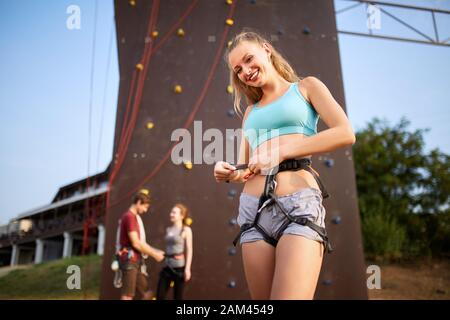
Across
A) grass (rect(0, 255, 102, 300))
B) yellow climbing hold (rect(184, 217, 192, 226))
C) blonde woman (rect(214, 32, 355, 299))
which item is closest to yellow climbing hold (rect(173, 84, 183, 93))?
yellow climbing hold (rect(184, 217, 192, 226))

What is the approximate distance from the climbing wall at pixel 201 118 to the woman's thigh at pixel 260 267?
8.06 ft

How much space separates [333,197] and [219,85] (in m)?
1.69

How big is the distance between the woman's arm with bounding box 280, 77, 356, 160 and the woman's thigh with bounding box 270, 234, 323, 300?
9.9 inches

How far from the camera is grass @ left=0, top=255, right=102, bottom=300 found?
4.54 metres

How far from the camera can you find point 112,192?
3568 mm

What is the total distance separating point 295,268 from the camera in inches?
35.5

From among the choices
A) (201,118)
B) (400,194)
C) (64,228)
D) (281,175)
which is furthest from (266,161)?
(400,194)

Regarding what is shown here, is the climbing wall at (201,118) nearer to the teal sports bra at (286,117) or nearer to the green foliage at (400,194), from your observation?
the teal sports bra at (286,117)

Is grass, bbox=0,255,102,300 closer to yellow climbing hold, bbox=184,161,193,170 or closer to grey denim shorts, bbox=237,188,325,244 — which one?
Answer: yellow climbing hold, bbox=184,161,193,170

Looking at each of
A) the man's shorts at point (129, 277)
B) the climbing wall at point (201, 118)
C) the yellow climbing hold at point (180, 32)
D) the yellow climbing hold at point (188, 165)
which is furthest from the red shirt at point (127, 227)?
the yellow climbing hold at point (180, 32)

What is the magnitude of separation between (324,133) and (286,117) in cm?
15

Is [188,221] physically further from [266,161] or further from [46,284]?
[46,284]
